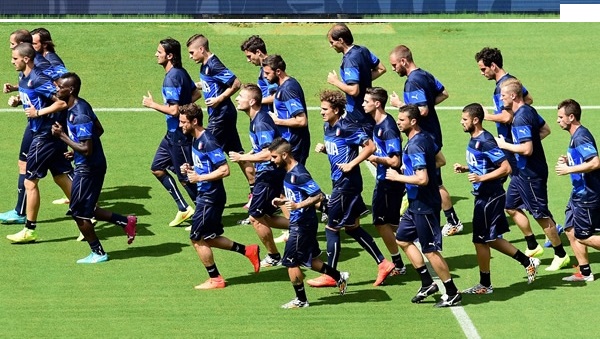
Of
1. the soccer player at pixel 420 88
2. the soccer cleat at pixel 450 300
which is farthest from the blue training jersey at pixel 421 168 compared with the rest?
the soccer player at pixel 420 88

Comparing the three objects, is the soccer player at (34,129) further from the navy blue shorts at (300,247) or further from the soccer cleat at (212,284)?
the navy blue shorts at (300,247)

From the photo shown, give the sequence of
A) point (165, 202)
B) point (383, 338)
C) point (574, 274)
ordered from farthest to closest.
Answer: point (165, 202) → point (574, 274) → point (383, 338)

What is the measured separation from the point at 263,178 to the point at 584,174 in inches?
162

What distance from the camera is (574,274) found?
1630 centimetres

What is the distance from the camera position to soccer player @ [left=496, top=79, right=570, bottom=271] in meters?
16.2

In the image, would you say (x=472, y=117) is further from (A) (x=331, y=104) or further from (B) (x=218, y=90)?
(B) (x=218, y=90)

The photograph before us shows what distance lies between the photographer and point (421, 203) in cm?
1509

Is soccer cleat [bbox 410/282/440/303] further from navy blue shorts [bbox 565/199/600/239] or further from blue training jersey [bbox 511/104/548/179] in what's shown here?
blue training jersey [bbox 511/104/548/179]

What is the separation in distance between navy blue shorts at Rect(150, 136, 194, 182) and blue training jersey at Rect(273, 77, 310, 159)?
169 cm

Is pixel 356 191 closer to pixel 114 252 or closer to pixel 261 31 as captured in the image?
pixel 114 252

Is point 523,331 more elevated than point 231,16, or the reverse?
point 231,16

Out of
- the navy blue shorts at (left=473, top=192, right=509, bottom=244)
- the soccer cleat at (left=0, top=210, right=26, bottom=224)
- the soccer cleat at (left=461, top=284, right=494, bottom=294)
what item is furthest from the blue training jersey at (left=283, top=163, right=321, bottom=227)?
the soccer cleat at (left=0, top=210, right=26, bottom=224)

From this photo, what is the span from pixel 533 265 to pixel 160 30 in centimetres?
1627

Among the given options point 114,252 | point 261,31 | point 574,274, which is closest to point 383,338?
point 574,274
